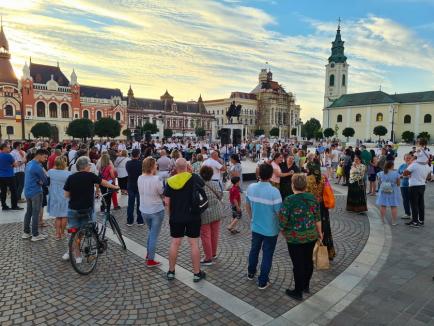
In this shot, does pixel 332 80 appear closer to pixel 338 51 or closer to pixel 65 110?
pixel 338 51

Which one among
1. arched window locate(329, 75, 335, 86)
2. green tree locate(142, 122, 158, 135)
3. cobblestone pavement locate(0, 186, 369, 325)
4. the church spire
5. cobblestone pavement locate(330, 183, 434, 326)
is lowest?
cobblestone pavement locate(0, 186, 369, 325)

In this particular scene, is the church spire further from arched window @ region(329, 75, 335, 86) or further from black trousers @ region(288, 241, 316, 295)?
black trousers @ region(288, 241, 316, 295)

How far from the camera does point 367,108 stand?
2869 inches

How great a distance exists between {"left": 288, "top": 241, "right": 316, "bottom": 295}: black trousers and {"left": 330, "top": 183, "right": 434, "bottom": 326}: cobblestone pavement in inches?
23.9

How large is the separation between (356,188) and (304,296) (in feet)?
18.0

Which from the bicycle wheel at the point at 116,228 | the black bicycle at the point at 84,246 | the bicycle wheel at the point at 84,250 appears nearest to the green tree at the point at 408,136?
the bicycle wheel at the point at 116,228

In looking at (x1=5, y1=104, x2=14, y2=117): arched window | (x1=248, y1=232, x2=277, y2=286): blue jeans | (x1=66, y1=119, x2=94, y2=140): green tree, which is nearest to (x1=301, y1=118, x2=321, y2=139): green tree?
(x1=66, y1=119, x2=94, y2=140): green tree

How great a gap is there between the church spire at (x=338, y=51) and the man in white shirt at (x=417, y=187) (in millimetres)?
88258

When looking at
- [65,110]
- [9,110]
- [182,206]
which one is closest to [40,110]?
[65,110]

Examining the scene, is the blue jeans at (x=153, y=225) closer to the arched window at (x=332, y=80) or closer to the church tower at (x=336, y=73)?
the church tower at (x=336, y=73)

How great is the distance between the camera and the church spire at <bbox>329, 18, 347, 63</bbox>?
279 ft

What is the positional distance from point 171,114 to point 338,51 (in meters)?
53.3

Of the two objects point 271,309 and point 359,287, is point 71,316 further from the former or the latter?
point 359,287

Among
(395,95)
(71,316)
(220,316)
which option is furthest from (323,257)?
(395,95)
